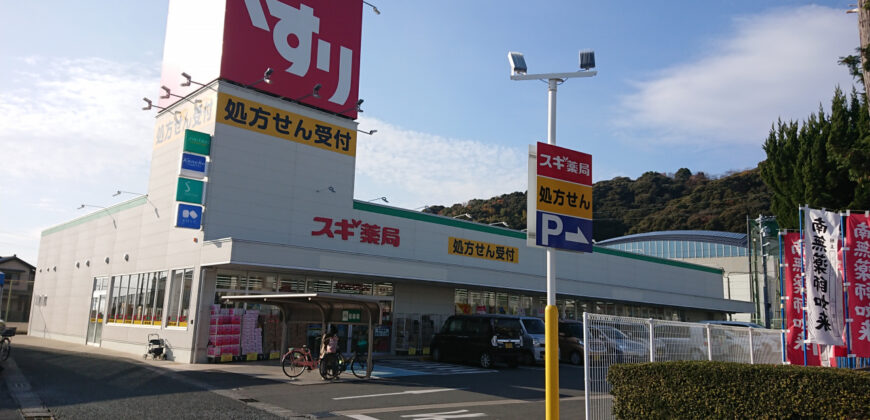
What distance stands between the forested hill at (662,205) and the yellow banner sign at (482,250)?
124ft

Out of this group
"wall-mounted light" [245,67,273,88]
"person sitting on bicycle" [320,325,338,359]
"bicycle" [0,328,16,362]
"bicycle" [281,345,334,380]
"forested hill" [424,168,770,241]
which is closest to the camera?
"bicycle" [281,345,334,380]

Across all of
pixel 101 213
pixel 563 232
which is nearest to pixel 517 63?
pixel 563 232

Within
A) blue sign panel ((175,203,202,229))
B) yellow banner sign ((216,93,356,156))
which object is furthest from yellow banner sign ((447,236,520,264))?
blue sign panel ((175,203,202,229))

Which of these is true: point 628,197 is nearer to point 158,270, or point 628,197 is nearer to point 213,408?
point 158,270

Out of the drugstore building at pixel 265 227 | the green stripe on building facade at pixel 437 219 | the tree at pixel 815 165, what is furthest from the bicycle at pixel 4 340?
the tree at pixel 815 165

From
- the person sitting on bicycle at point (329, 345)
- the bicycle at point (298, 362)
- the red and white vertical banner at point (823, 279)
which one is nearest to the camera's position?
the red and white vertical banner at point (823, 279)

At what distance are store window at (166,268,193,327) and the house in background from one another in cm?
4022

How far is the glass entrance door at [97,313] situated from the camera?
1025 inches

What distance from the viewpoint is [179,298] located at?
2050 centimetres

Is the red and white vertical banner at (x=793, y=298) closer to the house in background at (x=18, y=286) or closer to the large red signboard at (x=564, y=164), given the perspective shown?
the large red signboard at (x=564, y=164)

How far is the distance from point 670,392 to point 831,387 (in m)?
2.02

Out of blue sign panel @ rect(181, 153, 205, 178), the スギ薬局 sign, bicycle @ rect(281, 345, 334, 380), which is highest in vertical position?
blue sign panel @ rect(181, 153, 205, 178)

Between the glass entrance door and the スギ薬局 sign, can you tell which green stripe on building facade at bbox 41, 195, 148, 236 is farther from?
the スギ薬局 sign

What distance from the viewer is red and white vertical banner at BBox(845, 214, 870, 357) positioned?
9688mm
